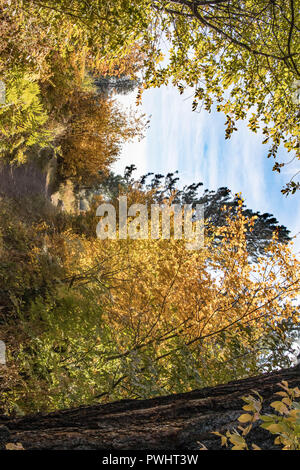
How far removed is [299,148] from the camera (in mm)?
5371

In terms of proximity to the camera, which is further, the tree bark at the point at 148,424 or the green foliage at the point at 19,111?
the green foliage at the point at 19,111

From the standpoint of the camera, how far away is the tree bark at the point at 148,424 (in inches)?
68.4

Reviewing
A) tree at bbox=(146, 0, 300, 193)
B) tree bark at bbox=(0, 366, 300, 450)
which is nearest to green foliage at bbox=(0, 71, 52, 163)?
tree at bbox=(146, 0, 300, 193)

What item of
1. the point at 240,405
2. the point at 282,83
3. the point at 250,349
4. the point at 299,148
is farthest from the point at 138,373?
the point at 282,83

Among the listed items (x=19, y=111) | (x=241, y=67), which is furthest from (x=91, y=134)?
(x=241, y=67)

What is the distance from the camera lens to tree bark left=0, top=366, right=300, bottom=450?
174 centimetres

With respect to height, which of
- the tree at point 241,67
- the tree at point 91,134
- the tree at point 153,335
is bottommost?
the tree at point 153,335

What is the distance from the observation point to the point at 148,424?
1988 millimetres

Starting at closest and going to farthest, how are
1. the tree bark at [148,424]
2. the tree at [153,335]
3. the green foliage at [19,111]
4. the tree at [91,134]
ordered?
the tree bark at [148,424] < the tree at [153,335] < the green foliage at [19,111] < the tree at [91,134]

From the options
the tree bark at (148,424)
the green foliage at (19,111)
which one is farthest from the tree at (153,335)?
the green foliage at (19,111)

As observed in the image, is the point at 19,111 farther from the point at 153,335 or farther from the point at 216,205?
the point at 216,205

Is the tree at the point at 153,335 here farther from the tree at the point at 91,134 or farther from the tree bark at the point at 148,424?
the tree at the point at 91,134

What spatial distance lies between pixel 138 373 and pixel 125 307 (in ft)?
7.21

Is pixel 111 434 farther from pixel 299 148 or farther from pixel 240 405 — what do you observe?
pixel 299 148
